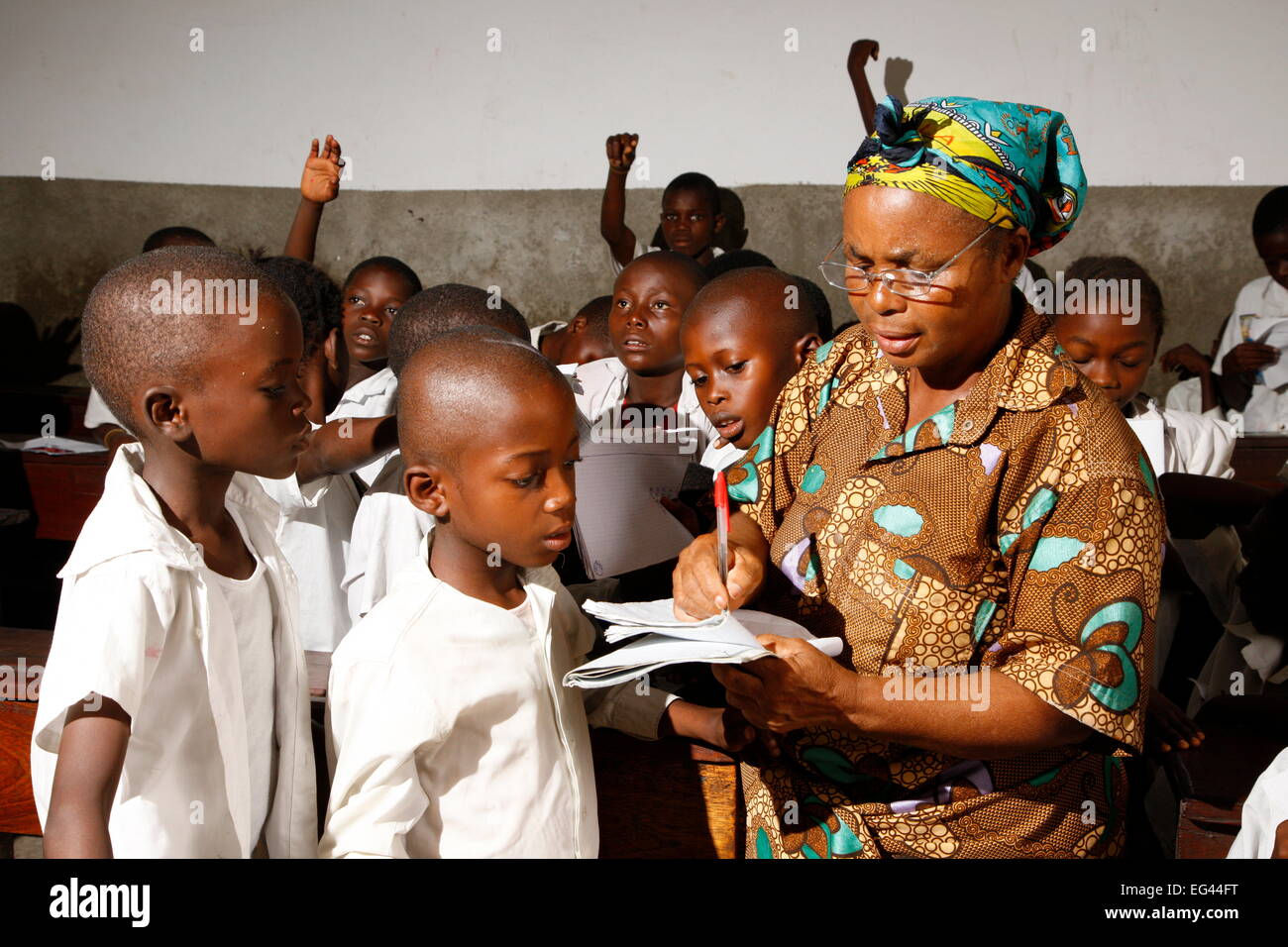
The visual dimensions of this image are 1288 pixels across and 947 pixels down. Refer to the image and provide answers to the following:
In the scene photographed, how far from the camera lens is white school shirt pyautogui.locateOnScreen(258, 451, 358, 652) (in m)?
2.99

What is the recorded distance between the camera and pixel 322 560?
3004mm

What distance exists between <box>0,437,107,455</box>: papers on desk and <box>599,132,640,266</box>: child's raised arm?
272cm

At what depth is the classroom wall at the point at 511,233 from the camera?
6090 mm

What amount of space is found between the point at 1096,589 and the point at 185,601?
1.15 metres

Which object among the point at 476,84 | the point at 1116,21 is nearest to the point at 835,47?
the point at 1116,21

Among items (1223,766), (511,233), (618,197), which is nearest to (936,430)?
(1223,766)

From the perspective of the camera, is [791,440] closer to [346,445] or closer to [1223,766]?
[1223,766]

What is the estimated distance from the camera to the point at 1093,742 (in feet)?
4.50

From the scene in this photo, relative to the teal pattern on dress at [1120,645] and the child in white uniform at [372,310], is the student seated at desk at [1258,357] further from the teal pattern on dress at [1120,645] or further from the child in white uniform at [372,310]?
the teal pattern on dress at [1120,645]

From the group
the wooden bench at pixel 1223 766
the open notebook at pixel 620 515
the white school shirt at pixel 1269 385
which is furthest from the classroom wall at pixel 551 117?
the wooden bench at pixel 1223 766

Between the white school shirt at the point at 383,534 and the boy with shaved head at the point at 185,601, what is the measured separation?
2.99ft

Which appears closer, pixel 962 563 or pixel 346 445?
pixel 962 563

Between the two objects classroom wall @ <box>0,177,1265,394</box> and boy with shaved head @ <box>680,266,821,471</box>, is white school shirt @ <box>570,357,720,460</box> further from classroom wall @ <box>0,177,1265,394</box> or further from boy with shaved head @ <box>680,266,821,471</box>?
classroom wall @ <box>0,177,1265,394</box>

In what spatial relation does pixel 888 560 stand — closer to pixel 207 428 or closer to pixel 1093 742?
pixel 1093 742
